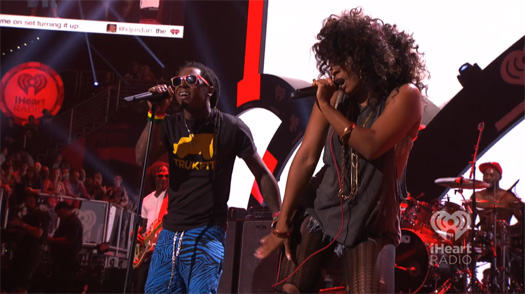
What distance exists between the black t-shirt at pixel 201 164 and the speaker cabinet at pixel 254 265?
234 cm

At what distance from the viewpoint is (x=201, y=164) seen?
310cm

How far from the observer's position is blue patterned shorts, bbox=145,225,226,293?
2.92m

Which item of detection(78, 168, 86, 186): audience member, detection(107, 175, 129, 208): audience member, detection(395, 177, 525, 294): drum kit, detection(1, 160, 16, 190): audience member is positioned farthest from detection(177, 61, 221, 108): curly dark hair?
detection(78, 168, 86, 186): audience member

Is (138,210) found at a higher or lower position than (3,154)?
lower

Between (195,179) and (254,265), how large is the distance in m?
2.56

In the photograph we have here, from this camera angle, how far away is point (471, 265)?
575 cm

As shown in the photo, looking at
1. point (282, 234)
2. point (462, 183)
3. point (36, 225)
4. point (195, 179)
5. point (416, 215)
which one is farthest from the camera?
point (36, 225)

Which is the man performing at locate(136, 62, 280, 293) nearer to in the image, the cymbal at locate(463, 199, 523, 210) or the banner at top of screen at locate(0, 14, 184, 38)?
the cymbal at locate(463, 199, 523, 210)

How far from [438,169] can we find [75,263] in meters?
4.23

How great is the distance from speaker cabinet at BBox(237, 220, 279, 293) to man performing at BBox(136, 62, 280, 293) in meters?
2.34

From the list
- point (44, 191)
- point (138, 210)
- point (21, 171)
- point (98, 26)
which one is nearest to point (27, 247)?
point (44, 191)

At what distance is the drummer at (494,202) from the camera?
5.80 m

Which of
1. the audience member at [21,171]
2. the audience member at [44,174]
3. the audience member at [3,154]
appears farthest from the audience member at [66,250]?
the audience member at [3,154]

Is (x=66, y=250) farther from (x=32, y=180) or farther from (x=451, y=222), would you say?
(x=451, y=222)
